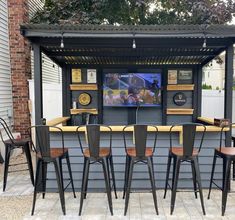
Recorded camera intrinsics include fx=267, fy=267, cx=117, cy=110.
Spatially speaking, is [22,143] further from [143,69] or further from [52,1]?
[52,1]


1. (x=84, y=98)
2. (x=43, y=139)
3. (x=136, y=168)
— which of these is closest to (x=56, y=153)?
(x=43, y=139)

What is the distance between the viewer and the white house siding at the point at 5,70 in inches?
236

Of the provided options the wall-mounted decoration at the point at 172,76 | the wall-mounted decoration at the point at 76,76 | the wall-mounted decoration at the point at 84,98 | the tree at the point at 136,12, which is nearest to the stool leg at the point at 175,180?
the wall-mounted decoration at the point at 172,76

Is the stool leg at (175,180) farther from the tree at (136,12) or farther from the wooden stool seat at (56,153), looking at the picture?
the tree at (136,12)

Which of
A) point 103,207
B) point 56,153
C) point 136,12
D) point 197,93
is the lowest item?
point 103,207

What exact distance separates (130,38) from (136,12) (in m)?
4.63

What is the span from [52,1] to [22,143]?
491 cm

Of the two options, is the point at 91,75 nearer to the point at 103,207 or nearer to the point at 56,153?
the point at 56,153

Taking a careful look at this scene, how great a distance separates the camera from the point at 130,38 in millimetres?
3697

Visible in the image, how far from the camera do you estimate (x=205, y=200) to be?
363 cm

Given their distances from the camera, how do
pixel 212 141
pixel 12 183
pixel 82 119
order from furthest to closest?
pixel 82 119, pixel 12 183, pixel 212 141

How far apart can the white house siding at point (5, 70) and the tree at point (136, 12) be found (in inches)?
41.6

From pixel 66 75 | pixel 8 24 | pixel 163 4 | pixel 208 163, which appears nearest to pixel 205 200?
pixel 208 163

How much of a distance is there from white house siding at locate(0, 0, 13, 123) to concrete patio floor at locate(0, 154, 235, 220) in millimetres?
2623
